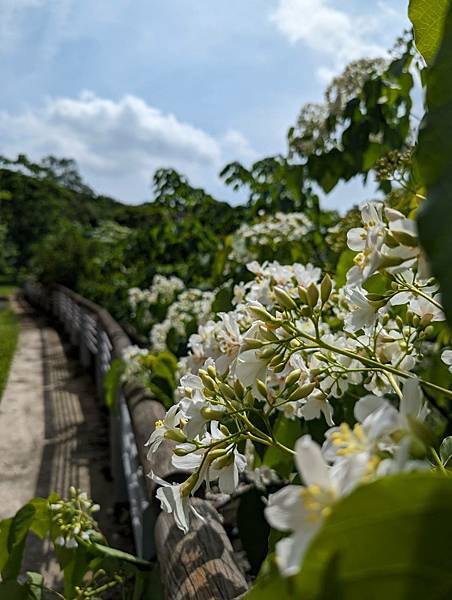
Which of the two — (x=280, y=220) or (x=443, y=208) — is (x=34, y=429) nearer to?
(x=280, y=220)

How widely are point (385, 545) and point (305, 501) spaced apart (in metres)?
0.05

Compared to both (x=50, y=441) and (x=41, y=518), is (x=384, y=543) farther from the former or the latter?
(x=50, y=441)

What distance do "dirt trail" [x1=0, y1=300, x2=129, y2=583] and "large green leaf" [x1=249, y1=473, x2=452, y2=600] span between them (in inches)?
121

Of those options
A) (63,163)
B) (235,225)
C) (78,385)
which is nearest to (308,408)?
(235,225)

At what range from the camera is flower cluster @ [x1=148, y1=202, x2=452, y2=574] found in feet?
1.14

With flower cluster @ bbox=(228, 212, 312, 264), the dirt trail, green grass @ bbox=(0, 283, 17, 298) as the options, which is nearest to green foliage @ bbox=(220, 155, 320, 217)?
flower cluster @ bbox=(228, 212, 312, 264)

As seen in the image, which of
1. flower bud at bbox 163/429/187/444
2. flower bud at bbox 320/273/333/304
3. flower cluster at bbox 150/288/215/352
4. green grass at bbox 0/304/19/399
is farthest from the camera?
green grass at bbox 0/304/19/399

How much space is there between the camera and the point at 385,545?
302mm

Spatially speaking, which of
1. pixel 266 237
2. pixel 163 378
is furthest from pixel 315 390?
pixel 266 237

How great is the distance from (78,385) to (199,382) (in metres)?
7.20

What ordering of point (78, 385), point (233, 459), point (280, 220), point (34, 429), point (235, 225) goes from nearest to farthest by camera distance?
point (233, 459)
point (280, 220)
point (235, 225)
point (34, 429)
point (78, 385)

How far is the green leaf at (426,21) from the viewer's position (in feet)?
2.02

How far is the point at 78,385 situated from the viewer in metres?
7.70

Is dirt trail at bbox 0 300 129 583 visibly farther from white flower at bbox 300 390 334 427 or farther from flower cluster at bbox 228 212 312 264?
white flower at bbox 300 390 334 427
